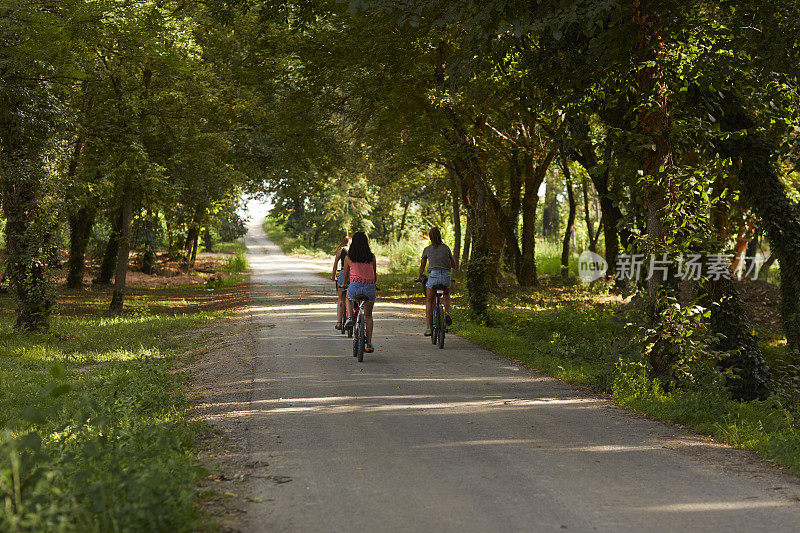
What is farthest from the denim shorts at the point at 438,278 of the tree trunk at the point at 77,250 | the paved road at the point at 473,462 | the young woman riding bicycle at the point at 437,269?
the tree trunk at the point at 77,250

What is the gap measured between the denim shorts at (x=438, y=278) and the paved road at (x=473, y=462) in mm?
3010

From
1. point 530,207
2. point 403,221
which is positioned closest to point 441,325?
point 530,207

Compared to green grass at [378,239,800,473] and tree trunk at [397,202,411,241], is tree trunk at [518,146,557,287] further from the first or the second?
tree trunk at [397,202,411,241]

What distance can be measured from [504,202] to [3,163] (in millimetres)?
23793

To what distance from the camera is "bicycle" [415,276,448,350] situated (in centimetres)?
1252

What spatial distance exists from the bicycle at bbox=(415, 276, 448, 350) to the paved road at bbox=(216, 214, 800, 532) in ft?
7.78

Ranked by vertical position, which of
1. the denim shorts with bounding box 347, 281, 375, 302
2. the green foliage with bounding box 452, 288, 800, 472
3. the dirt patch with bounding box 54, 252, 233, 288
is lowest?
the green foliage with bounding box 452, 288, 800, 472

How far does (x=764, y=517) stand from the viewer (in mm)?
4602

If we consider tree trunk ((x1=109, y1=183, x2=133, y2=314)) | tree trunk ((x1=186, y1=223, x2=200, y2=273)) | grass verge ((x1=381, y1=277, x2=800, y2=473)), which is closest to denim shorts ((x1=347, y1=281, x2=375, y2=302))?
grass verge ((x1=381, y1=277, x2=800, y2=473))

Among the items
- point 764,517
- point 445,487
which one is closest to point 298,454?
point 445,487

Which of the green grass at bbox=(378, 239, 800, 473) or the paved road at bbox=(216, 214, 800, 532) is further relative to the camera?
the green grass at bbox=(378, 239, 800, 473)

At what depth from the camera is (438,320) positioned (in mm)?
12625

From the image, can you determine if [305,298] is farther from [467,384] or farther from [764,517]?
[764,517]

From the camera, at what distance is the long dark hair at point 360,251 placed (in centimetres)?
1167
